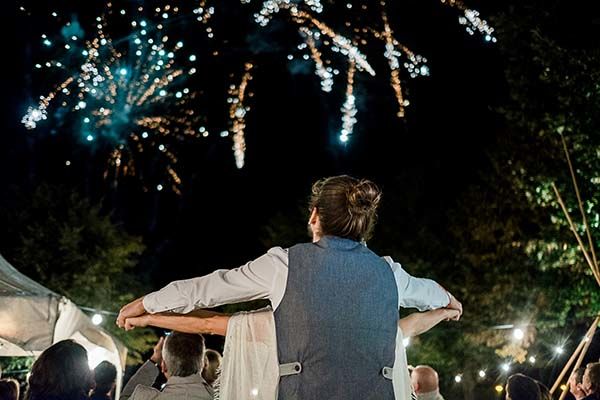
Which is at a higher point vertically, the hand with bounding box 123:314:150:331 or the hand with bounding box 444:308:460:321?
the hand with bounding box 123:314:150:331

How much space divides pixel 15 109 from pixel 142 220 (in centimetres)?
1341

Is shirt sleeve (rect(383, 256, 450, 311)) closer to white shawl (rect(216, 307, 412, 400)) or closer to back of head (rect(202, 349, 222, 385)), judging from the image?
white shawl (rect(216, 307, 412, 400))

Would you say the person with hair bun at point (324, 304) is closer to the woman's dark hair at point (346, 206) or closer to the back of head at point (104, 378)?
the woman's dark hair at point (346, 206)

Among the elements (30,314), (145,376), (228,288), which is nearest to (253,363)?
(228,288)

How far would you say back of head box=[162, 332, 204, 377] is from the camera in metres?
4.21

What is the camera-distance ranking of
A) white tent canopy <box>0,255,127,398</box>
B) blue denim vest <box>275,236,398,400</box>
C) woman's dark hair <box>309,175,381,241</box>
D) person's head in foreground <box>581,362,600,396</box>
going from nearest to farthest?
blue denim vest <box>275,236,398,400</box>, woman's dark hair <box>309,175,381,241</box>, person's head in foreground <box>581,362,600,396</box>, white tent canopy <box>0,255,127,398</box>

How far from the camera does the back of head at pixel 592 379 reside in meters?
6.11

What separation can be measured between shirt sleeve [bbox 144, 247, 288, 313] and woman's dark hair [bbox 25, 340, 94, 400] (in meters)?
1.02

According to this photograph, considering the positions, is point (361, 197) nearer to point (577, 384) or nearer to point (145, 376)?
point (145, 376)

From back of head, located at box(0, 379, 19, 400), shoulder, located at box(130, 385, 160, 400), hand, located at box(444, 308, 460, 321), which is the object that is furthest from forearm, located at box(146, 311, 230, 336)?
back of head, located at box(0, 379, 19, 400)

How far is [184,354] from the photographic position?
4223mm

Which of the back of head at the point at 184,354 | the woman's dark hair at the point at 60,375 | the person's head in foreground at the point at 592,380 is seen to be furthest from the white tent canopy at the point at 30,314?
the person's head in foreground at the point at 592,380

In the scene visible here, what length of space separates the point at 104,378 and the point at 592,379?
4093mm

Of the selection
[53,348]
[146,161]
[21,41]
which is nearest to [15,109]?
[21,41]
